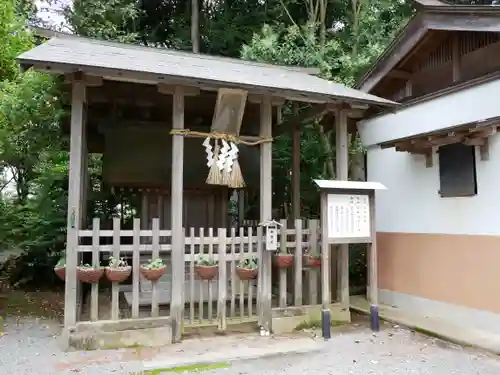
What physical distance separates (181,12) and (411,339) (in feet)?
45.5

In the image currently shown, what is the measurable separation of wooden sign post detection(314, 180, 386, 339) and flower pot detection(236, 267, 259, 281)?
0.94m

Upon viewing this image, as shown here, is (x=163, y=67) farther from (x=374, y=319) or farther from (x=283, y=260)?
(x=374, y=319)

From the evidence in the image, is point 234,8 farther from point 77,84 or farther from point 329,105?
point 77,84

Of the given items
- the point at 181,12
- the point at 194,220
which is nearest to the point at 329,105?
the point at 194,220

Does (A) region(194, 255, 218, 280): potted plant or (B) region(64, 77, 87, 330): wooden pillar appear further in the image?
(A) region(194, 255, 218, 280): potted plant

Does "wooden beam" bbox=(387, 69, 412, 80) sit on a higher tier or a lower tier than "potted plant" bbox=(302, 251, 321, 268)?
higher

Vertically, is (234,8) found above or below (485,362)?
above

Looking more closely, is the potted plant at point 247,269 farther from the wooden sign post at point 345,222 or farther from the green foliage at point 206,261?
the wooden sign post at point 345,222

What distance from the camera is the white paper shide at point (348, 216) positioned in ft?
19.2

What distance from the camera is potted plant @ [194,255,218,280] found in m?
5.45

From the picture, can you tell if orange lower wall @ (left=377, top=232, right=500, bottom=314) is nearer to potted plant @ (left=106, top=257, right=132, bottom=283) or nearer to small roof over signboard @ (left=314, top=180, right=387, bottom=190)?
small roof over signboard @ (left=314, top=180, right=387, bottom=190)

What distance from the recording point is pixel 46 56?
4.86 meters

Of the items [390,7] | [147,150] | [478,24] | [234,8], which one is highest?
[234,8]

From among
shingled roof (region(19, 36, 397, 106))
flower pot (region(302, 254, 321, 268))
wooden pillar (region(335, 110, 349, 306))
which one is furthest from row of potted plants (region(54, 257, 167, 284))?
wooden pillar (region(335, 110, 349, 306))
